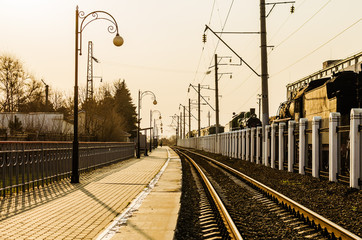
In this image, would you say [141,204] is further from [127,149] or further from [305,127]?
[127,149]

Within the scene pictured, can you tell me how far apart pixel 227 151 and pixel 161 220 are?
31.6 metres

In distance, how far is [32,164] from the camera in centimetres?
1245

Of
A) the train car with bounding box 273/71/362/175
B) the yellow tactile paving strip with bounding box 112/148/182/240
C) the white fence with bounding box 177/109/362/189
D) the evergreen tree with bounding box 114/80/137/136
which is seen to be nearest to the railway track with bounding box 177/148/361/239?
the yellow tactile paving strip with bounding box 112/148/182/240

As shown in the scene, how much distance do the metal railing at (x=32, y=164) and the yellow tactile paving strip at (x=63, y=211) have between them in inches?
16.7

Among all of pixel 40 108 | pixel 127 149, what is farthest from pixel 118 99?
pixel 127 149

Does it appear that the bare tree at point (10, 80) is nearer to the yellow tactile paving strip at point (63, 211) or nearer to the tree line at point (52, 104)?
the tree line at point (52, 104)

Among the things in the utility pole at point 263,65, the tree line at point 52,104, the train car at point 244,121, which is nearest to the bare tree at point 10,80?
the tree line at point 52,104

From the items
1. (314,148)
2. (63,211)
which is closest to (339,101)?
(314,148)

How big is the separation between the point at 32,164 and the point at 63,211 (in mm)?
3960

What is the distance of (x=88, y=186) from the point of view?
14273 mm

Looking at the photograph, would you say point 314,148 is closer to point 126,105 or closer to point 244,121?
point 244,121

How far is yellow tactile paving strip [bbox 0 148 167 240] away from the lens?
22.9ft

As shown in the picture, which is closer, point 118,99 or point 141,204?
point 141,204

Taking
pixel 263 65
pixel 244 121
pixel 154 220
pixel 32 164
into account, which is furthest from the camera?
pixel 244 121
